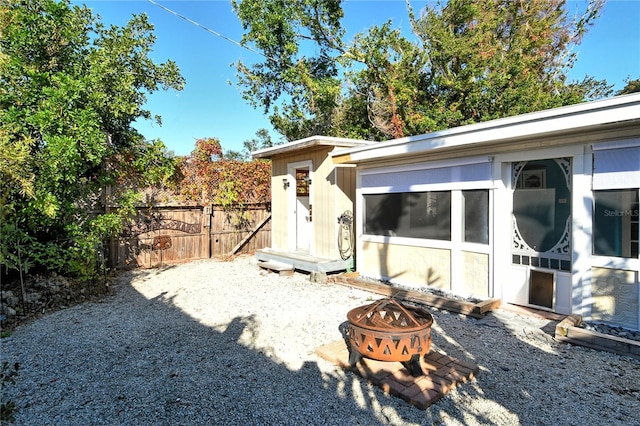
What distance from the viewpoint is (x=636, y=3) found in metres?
10.4

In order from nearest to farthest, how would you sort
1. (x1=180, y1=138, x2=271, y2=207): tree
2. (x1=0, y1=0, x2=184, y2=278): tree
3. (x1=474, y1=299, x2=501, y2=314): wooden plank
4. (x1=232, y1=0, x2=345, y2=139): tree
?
(x1=474, y1=299, x2=501, y2=314): wooden plank → (x1=0, y1=0, x2=184, y2=278): tree → (x1=180, y1=138, x2=271, y2=207): tree → (x1=232, y1=0, x2=345, y2=139): tree

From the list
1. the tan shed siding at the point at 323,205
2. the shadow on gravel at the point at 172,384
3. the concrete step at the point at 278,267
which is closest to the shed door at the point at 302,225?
the tan shed siding at the point at 323,205

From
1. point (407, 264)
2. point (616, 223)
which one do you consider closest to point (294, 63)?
point (407, 264)

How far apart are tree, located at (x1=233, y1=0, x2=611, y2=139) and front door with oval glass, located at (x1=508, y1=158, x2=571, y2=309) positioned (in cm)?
792

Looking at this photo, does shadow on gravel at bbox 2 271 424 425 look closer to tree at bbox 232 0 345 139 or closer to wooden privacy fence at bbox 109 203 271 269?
wooden privacy fence at bbox 109 203 271 269

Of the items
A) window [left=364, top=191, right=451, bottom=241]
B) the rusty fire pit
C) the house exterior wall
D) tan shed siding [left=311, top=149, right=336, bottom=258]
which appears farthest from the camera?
tan shed siding [left=311, top=149, right=336, bottom=258]

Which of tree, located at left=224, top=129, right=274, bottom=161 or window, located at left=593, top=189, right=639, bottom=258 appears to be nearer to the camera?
window, located at left=593, top=189, right=639, bottom=258

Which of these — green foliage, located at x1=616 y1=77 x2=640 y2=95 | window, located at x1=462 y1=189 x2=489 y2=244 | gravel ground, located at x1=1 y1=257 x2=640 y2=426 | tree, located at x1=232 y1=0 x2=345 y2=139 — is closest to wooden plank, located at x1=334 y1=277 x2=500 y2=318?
gravel ground, located at x1=1 y1=257 x2=640 y2=426

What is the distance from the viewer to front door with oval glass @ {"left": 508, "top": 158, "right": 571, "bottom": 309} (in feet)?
A: 14.1

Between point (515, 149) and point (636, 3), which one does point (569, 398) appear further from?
point (636, 3)

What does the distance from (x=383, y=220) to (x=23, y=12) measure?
6736mm

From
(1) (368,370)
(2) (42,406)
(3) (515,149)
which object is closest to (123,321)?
(2) (42,406)

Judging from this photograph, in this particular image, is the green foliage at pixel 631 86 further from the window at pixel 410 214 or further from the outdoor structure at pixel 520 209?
the window at pixel 410 214

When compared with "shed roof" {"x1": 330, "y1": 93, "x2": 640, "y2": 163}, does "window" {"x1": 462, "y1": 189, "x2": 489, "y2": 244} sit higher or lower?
lower
